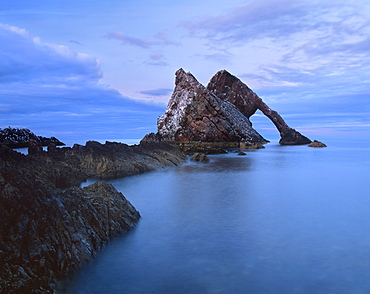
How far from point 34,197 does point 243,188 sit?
31.6ft

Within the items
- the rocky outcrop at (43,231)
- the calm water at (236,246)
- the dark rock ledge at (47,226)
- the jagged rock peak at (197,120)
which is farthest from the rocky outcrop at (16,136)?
the rocky outcrop at (43,231)

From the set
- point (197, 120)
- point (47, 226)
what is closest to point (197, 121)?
point (197, 120)

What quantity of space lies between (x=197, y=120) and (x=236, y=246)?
120ft

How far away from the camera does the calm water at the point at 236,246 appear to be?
15.0 ft

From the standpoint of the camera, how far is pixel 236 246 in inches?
239

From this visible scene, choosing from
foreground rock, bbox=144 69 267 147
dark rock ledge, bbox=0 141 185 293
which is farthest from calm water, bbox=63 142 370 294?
foreground rock, bbox=144 69 267 147

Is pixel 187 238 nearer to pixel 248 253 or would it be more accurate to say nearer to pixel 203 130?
pixel 248 253

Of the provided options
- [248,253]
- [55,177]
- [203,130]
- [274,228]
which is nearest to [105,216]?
[248,253]

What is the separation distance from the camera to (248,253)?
5691 mm

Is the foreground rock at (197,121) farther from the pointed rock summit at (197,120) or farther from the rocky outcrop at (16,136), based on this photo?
the rocky outcrop at (16,136)

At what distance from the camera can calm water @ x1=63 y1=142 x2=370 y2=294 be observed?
179 inches

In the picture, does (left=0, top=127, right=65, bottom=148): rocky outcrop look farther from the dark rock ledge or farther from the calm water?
the dark rock ledge

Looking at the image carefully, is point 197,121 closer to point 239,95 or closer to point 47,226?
point 239,95

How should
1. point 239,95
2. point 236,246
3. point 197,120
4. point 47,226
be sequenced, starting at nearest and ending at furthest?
point 47,226 < point 236,246 < point 197,120 < point 239,95
